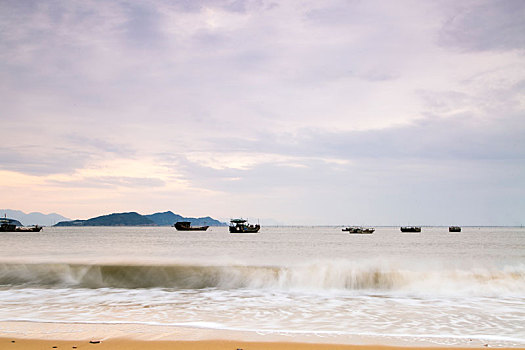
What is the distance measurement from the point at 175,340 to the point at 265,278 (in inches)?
456

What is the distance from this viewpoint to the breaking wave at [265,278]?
17.5 meters

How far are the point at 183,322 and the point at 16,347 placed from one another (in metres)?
3.58

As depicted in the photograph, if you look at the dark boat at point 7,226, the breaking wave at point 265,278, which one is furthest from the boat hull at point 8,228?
the breaking wave at point 265,278

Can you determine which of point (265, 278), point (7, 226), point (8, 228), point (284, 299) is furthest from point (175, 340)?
point (7, 226)

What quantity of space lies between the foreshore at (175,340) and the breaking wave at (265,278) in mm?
8819

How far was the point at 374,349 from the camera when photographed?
770 cm

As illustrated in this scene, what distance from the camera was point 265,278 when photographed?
19641mm

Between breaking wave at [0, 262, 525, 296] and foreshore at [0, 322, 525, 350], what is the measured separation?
347 inches

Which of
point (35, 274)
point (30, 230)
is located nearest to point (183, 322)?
point (35, 274)

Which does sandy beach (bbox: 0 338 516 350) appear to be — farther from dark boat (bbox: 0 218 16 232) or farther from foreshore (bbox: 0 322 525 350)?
dark boat (bbox: 0 218 16 232)

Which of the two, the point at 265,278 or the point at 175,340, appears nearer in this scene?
the point at 175,340

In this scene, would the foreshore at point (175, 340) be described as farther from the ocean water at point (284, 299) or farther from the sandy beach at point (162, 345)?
the ocean water at point (284, 299)

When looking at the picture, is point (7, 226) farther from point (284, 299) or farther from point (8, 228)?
point (284, 299)

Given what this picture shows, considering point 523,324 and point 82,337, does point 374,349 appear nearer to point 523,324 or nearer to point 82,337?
point 523,324
